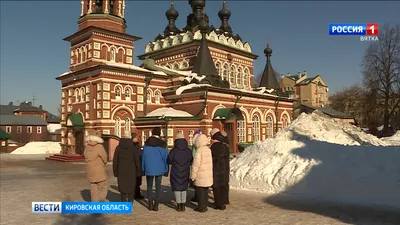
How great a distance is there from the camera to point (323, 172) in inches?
347

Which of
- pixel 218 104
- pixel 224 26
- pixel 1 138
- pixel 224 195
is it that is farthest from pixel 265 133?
pixel 1 138

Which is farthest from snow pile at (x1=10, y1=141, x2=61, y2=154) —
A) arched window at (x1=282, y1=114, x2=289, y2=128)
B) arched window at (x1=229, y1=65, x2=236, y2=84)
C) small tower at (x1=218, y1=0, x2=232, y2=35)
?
arched window at (x1=282, y1=114, x2=289, y2=128)

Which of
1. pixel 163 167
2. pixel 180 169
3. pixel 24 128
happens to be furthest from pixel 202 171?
pixel 24 128

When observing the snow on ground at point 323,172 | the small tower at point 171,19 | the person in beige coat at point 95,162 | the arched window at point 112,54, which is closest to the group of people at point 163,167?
the person in beige coat at point 95,162

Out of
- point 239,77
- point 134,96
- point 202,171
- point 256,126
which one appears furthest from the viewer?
point 239,77

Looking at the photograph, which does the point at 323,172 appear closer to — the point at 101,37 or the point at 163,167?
the point at 163,167

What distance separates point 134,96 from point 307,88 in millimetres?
52799

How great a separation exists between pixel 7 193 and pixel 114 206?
447 cm

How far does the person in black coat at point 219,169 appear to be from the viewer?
6990mm

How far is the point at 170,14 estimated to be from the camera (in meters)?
34.1

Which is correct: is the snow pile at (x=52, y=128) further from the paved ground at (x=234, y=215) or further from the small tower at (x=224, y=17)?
the paved ground at (x=234, y=215)

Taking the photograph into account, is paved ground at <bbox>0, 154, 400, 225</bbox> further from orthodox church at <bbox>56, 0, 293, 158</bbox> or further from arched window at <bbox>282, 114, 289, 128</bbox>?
arched window at <bbox>282, 114, 289, 128</bbox>

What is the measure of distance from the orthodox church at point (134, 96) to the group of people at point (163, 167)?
13.3m

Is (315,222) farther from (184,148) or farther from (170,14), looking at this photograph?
(170,14)
